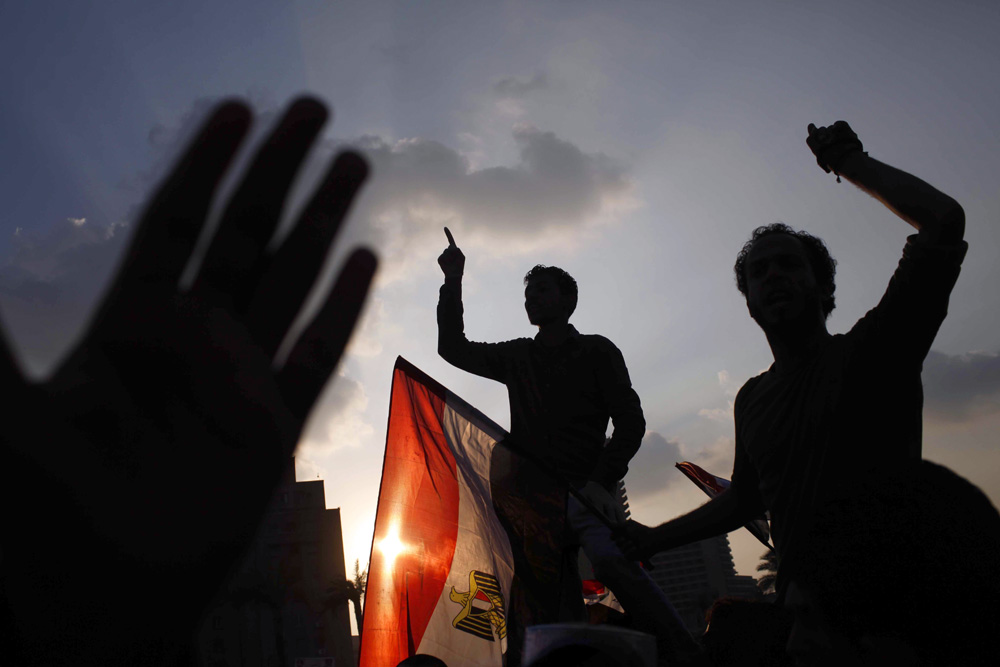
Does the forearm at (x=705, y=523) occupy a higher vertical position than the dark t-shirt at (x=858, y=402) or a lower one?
lower

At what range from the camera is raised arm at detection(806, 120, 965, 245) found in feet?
6.98

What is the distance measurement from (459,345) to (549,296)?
2.69 ft

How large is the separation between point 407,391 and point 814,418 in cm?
292

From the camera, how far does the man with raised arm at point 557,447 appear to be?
11.6 ft

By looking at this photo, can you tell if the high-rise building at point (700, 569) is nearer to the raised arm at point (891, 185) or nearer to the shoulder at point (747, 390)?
the shoulder at point (747, 390)

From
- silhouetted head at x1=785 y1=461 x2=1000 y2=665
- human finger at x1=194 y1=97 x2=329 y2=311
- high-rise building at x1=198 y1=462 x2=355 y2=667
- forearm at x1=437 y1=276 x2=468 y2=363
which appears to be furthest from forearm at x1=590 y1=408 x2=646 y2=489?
high-rise building at x1=198 y1=462 x2=355 y2=667

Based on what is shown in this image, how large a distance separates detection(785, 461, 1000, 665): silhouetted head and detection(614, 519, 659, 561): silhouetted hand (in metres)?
1.67

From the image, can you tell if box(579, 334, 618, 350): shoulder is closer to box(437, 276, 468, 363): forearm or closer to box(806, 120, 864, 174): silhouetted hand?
box(437, 276, 468, 363): forearm

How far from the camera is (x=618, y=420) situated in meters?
4.48

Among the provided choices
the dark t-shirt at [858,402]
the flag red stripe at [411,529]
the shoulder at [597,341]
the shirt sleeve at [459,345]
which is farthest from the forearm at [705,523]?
the shirt sleeve at [459,345]

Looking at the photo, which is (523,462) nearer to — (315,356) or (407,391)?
(407,391)

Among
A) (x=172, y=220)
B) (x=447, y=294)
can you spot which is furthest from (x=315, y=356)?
(x=447, y=294)

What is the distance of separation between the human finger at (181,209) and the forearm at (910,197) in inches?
86.5

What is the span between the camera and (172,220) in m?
0.95
